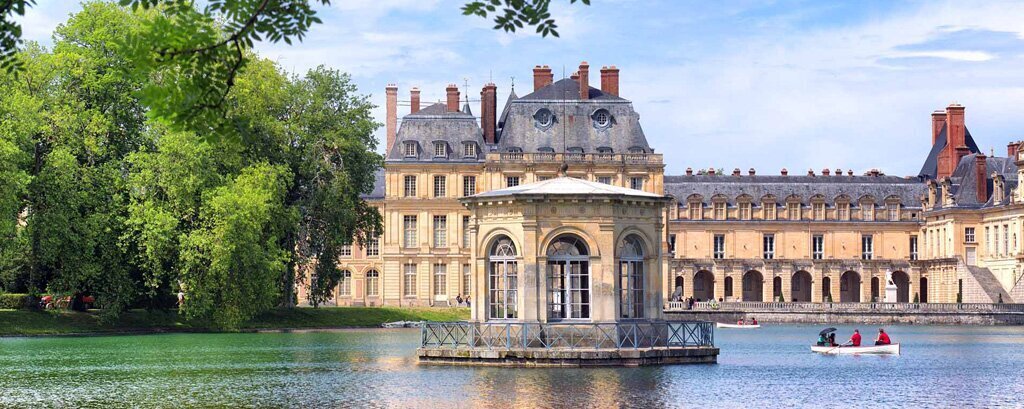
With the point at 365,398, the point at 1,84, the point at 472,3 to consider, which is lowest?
the point at 365,398

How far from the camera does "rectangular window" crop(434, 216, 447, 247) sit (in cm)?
10012

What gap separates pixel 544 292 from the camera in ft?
125

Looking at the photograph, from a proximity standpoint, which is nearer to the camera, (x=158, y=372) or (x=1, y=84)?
(x=158, y=372)

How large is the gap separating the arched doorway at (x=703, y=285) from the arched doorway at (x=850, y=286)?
904 centimetres

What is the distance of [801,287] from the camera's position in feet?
370

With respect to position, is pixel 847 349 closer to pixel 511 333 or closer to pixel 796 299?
pixel 511 333

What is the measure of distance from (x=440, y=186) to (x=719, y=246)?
75.3 ft

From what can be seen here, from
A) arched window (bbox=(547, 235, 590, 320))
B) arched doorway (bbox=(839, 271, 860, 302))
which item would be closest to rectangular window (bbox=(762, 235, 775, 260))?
arched doorway (bbox=(839, 271, 860, 302))

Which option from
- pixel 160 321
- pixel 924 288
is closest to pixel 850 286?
pixel 924 288

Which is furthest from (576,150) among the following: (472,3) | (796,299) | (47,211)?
(472,3)

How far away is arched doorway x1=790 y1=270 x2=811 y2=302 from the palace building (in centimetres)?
9

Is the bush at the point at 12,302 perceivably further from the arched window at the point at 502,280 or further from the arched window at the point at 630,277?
the arched window at the point at 630,277

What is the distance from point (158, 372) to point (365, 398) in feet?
31.3

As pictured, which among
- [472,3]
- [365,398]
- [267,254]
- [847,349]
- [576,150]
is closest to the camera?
[472,3]
